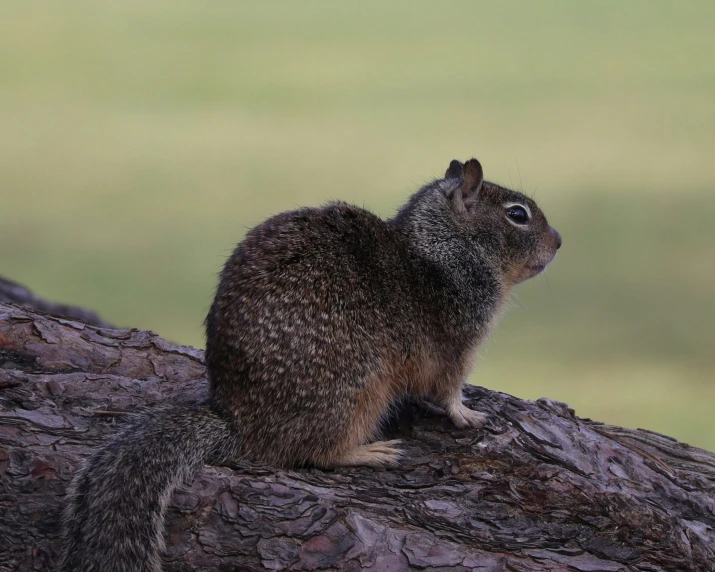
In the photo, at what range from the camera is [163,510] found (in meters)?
5.77

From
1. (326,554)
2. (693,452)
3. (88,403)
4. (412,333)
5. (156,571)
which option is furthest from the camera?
(693,452)

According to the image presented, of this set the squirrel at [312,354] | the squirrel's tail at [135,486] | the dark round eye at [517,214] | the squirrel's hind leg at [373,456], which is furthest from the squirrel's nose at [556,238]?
the squirrel's tail at [135,486]

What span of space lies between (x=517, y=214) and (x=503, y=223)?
17 cm

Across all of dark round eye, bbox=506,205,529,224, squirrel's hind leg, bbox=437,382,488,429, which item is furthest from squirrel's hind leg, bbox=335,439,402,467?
dark round eye, bbox=506,205,529,224

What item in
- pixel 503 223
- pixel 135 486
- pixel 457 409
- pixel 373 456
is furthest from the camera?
pixel 503 223

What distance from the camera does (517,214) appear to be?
7480 millimetres

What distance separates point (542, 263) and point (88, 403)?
12.9ft

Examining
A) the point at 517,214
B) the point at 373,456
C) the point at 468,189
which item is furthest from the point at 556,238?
the point at 373,456

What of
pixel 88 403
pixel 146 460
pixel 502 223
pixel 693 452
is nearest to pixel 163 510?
pixel 146 460

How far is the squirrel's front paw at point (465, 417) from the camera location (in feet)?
23.0

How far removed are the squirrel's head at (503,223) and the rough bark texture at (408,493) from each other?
46.3 inches

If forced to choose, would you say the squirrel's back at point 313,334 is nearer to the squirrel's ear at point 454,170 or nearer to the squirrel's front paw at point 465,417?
the squirrel's front paw at point 465,417

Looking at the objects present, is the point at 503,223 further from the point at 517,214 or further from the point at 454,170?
the point at 454,170

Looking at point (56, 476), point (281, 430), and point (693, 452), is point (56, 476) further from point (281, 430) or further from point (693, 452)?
point (693, 452)
